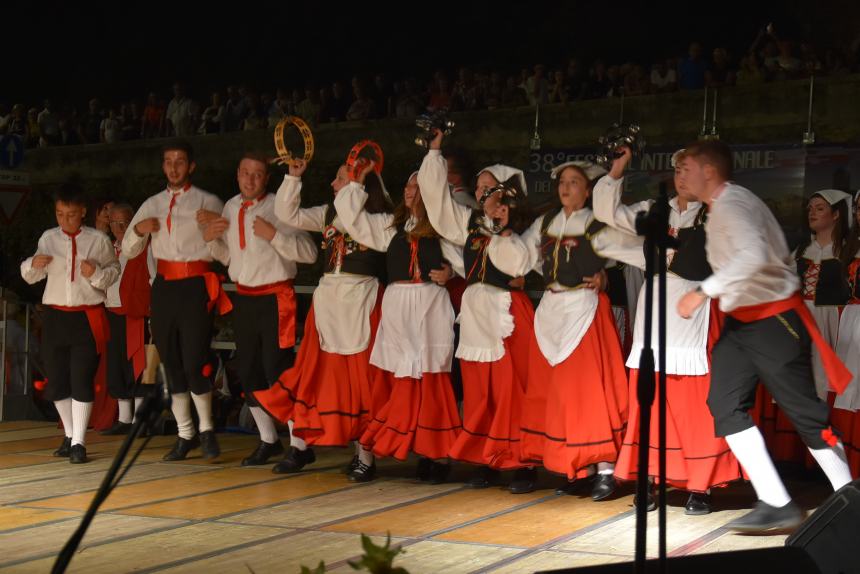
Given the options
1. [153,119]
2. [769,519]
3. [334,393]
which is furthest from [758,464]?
[153,119]

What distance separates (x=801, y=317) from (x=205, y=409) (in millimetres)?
3570

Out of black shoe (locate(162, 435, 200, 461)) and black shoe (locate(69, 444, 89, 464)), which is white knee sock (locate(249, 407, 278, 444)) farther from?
black shoe (locate(69, 444, 89, 464))

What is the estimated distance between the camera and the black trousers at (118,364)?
8453mm

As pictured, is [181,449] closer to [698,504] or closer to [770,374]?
[698,504]

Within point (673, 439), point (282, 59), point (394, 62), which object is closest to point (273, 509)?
point (673, 439)

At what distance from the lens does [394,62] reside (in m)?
19.9

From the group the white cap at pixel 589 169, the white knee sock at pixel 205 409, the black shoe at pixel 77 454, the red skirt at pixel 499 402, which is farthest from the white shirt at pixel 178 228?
the white cap at pixel 589 169

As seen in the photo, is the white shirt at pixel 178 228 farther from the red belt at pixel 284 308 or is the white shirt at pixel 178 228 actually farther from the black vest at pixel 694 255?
the black vest at pixel 694 255

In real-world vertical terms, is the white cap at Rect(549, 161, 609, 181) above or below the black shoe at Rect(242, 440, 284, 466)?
above

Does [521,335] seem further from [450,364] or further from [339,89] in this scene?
[339,89]

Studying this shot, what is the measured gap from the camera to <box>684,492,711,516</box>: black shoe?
5203 millimetres

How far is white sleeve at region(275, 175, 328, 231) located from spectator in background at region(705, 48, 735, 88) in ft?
20.4

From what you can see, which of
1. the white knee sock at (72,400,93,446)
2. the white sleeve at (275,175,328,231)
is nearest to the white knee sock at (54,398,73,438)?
the white knee sock at (72,400,93,446)

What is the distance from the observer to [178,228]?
22.1ft
